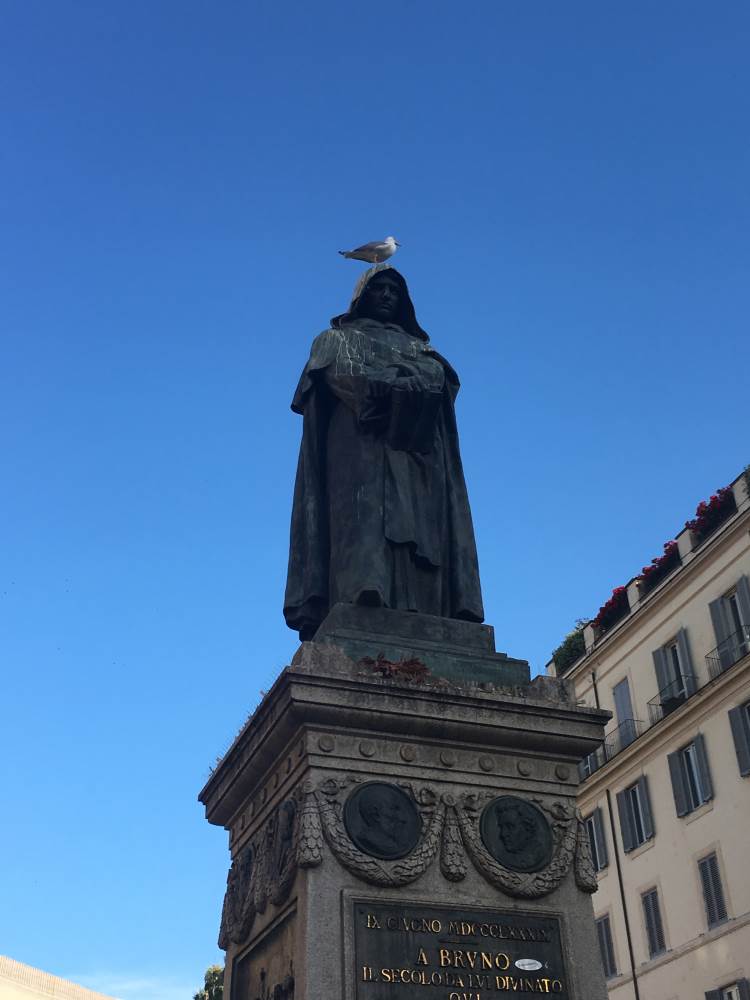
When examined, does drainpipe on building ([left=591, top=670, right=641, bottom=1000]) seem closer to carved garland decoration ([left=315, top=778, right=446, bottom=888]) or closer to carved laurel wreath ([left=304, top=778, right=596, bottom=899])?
carved laurel wreath ([left=304, top=778, right=596, bottom=899])

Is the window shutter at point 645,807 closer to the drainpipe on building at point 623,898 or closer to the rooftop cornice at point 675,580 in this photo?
the drainpipe on building at point 623,898

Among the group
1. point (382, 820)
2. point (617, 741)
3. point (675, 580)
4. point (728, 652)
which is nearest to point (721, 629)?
point (728, 652)

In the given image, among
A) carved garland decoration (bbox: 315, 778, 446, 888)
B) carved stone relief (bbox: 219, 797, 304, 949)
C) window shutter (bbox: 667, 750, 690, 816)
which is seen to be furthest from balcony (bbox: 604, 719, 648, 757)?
carved garland decoration (bbox: 315, 778, 446, 888)

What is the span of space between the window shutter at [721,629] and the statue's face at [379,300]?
23504 mm

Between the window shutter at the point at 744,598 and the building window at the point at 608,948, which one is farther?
the building window at the point at 608,948

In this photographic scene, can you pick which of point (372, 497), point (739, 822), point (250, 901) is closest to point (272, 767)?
point (250, 901)

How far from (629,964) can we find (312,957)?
29089mm

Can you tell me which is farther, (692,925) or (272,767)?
(692,925)

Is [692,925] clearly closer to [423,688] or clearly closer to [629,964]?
[629,964]

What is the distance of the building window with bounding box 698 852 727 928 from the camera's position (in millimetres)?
29656

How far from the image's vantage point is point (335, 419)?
1030 centimetres

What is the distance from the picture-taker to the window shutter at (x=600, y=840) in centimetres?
3525

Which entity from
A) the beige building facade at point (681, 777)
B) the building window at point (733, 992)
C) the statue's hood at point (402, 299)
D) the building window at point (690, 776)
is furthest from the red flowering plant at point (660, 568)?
the statue's hood at point (402, 299)

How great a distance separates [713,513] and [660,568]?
10.0 feet
